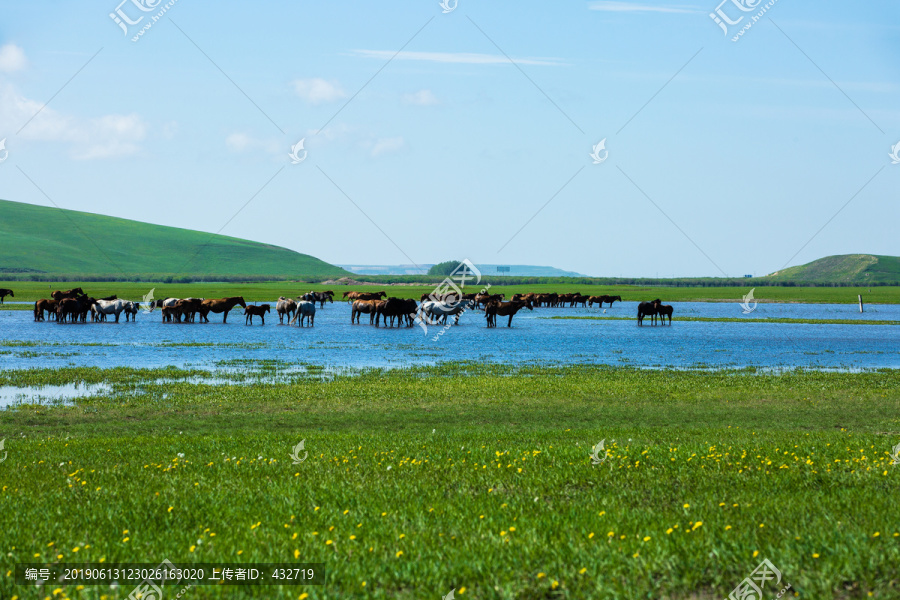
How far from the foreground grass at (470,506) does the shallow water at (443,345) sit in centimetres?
1945

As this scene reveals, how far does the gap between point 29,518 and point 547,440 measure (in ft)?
33.5

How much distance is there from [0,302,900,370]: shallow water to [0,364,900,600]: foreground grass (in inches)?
766

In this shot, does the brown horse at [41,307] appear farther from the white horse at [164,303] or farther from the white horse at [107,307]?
the white horse at [164,303]

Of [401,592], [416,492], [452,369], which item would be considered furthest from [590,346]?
[401,592]

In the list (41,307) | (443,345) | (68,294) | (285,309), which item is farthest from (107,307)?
(443,345)

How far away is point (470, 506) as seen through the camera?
31.5 feet

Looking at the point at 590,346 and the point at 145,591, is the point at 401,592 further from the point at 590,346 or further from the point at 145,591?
the point at 590,346

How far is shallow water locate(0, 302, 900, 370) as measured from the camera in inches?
1555

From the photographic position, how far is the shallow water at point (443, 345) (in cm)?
3950

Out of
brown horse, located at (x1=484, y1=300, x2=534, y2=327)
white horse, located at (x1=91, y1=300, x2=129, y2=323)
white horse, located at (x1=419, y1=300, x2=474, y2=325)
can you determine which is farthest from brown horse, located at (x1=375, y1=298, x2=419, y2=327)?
white horse, located at (x1=91, y1=300, x2=129, y2=323)

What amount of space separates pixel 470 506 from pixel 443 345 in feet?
136

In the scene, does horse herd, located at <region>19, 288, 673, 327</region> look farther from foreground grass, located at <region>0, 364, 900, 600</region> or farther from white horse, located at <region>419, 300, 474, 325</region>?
foreground grass, located at <region>0, 364, 900, 600</region>

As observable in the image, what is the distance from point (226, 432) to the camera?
19.3 m

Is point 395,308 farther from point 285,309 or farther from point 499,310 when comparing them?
point 285,309
